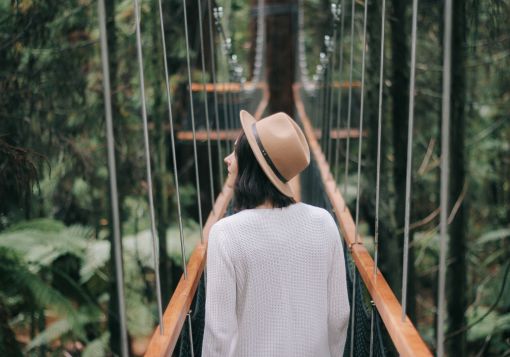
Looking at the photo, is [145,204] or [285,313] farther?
[145,204]

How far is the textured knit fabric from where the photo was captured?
1292mm

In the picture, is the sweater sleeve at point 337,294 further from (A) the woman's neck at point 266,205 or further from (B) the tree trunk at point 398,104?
(B) the tree trunk at point 398,104

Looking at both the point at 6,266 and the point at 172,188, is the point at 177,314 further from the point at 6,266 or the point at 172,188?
the point at 172,188

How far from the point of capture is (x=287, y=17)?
5613 millimetres

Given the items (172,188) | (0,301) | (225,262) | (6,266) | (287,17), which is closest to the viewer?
(225,262)

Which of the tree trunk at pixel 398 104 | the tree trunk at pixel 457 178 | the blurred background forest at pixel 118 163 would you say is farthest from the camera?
the tree trunk at pixel 398 104

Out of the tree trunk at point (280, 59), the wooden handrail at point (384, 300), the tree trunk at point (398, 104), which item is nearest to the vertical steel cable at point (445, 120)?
the wooden handrail at point (384, 300)

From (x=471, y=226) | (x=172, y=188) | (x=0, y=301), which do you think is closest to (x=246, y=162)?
(x=0, y=301)

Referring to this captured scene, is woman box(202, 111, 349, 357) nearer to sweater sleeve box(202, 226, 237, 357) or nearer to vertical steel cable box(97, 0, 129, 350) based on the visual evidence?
sweater sleeve box(202, 226, 237, 357)

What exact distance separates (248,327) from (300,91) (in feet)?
17.5

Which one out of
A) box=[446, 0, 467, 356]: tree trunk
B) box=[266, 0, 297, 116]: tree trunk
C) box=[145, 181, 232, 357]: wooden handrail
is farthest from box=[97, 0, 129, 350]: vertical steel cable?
box=[266, 0, 297, 116]: tree trunk

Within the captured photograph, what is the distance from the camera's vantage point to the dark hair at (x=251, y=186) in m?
1.33

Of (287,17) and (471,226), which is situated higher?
(287,17)

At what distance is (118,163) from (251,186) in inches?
89.1
